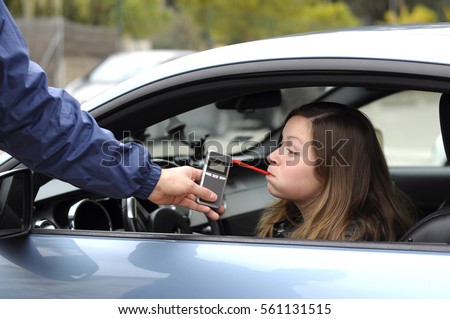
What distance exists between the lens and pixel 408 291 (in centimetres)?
158

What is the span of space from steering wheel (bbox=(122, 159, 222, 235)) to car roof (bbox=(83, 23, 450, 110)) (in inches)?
17.2

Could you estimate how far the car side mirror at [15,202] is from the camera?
6.08ft

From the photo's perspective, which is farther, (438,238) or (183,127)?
(183,127)

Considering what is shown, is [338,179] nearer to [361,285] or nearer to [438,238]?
[438,238]

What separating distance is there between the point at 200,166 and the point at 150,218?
0.48m

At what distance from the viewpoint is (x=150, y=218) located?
240cm

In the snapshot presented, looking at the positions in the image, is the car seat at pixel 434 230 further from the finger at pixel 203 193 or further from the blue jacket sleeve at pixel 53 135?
the blue jacket sleeve at pixel 53 135

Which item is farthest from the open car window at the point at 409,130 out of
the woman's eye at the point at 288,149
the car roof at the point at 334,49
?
the car roof at the point at 334,49

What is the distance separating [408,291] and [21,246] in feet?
3.18

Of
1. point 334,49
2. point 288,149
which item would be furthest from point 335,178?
point 334,49
